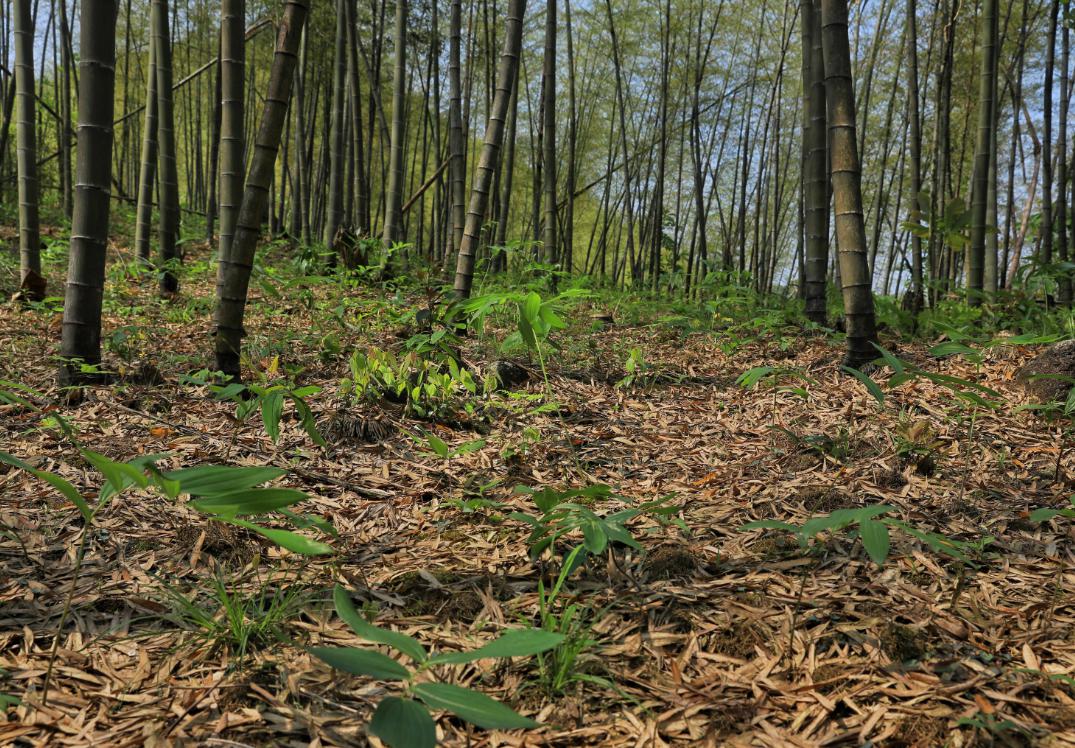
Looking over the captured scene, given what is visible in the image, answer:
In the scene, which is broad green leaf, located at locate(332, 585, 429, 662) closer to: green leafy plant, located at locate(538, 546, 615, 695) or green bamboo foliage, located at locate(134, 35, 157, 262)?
green leafy plant, located at locate(538, 546, 615, 695)

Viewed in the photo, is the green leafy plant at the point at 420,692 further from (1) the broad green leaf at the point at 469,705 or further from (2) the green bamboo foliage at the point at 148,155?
(2) the green bamboo foliage at the point at 148,155

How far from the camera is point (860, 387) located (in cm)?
248

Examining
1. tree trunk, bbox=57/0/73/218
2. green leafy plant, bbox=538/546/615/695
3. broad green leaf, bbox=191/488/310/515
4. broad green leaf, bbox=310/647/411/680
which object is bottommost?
green leafy plant, bbox=538/546/615/695

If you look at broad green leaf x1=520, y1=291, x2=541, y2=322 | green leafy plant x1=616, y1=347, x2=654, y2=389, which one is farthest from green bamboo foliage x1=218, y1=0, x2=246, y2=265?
broad green leaf x1=520, y1=291, x2=541, y2=322

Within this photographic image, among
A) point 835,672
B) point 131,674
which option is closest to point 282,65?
point 131,674

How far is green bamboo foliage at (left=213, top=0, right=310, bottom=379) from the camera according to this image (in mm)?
2027

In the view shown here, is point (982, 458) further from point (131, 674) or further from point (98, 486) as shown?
point (98, 486)

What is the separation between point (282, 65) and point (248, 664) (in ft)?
5.96

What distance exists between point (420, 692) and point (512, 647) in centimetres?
10

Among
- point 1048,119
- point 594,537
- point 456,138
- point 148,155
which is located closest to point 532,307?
point 594,537

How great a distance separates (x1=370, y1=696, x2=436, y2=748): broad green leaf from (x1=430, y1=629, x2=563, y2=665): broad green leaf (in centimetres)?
5

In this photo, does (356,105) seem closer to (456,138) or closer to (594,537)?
(456,138)

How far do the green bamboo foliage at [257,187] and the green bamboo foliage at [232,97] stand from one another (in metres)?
0.73

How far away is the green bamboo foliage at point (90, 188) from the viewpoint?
2.01 m
